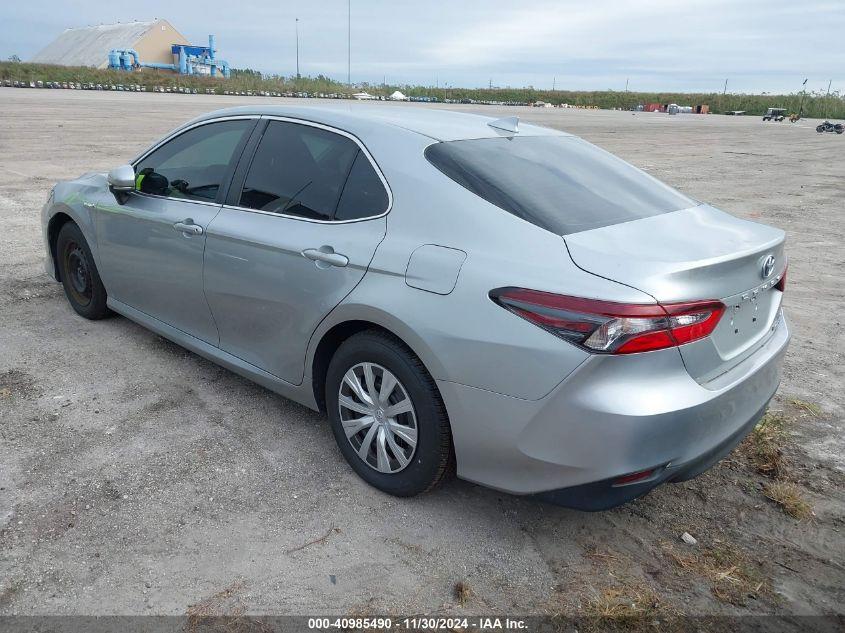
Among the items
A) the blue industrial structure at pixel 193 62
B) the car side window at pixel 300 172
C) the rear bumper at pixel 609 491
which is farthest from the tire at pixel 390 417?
the blue industrial structure at pixel 193 62

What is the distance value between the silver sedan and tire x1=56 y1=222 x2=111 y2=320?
1.02m

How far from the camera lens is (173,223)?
158 inches

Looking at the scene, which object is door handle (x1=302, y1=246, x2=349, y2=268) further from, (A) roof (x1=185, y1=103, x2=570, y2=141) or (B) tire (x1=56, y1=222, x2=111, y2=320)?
(B) tire (x1=56, y1=222, x2=111, y2=320)

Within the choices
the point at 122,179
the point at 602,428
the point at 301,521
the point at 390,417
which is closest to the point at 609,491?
the point at 602,428

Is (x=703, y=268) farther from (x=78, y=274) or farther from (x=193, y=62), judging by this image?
(x=193, y=62)

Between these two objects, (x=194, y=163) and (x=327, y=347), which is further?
(x=194, y=163)

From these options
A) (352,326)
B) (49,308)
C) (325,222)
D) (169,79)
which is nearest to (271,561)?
(352,326)

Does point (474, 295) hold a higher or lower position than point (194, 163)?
lower

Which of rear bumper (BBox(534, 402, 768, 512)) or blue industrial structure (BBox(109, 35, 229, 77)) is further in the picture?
blue industrial structure (BBox(109, 35, 229, 77))

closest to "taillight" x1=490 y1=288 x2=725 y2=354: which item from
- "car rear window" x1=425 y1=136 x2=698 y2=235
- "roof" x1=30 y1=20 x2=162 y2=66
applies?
"car rear window" x1=425 y1=136 x2=698 y2=235

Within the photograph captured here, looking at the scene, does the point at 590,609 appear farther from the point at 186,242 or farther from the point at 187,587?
the point at 186,242

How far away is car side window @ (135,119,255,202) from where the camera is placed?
12.9 ft

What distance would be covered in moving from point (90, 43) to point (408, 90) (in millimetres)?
45772

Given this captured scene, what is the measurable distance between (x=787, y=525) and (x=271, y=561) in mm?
2208
